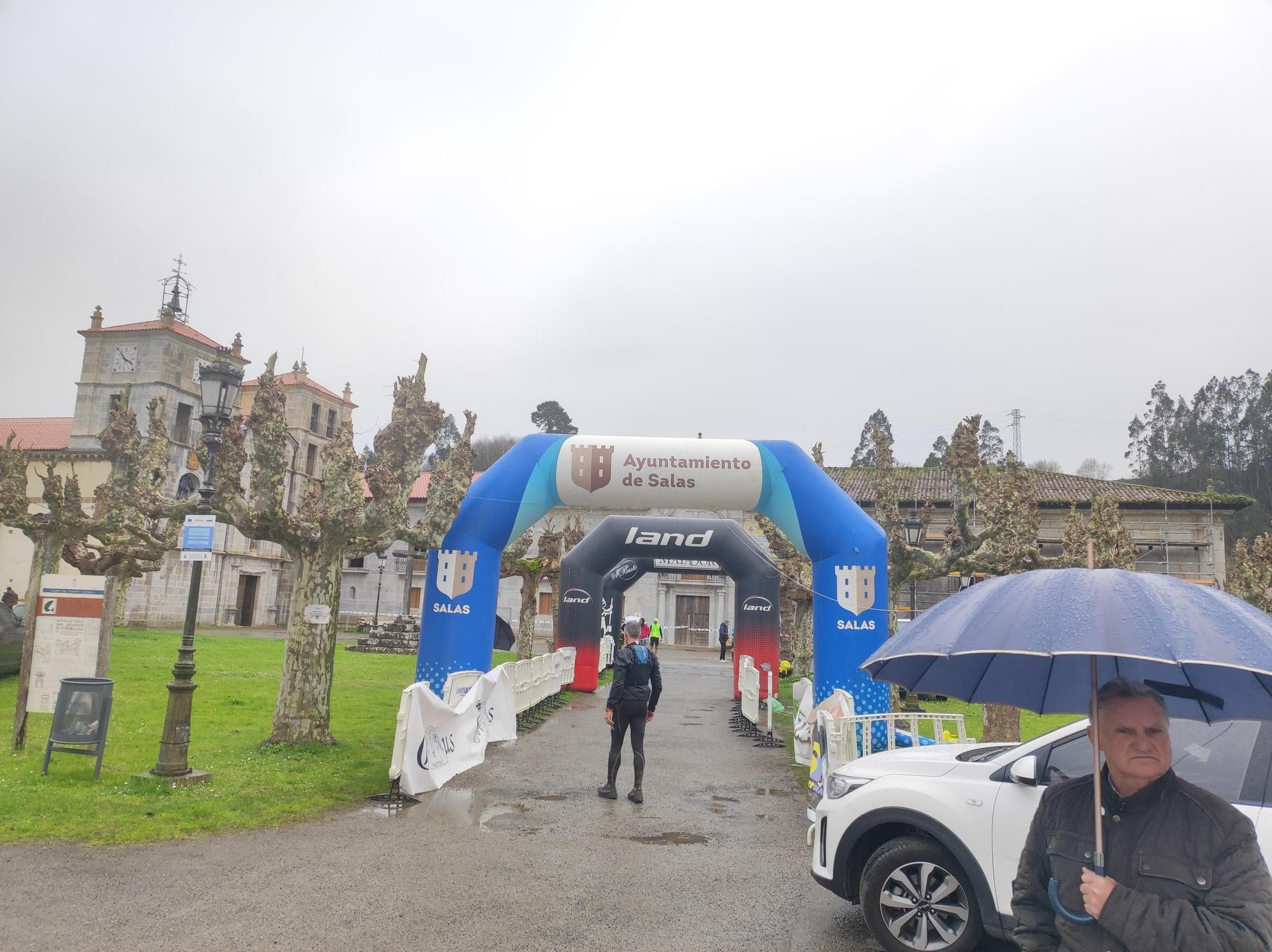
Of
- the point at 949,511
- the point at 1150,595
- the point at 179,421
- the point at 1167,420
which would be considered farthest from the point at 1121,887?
the point at 1167,420

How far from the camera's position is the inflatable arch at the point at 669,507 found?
12352mm

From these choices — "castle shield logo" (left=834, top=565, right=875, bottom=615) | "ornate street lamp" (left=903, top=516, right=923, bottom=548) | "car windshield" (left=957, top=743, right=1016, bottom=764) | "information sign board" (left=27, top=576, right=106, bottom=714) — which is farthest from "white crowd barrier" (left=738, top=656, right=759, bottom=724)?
"information sign board" (left=27, top=576, right=106, bottom=714)

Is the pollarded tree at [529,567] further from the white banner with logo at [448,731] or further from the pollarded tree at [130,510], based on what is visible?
the white banner with logo at [448,731]

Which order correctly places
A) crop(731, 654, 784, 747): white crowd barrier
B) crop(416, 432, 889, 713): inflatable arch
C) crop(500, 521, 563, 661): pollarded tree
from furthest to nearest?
crop(500, 521, 563, 661): pollarded tree, crop(731, 654, 784, 747): white crowd barrier, crop(416, 432, 889, 713): inflatable arch

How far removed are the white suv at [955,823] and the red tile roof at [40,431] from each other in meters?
42.3

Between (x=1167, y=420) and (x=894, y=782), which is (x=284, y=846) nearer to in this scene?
(x=894, y=782)

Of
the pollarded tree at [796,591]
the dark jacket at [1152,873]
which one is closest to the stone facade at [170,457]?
the pollarded tree at [796,591]

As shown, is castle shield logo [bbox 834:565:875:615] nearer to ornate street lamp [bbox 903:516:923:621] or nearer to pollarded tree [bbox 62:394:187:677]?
ornate street lamp [bbox 903:516:923:621]

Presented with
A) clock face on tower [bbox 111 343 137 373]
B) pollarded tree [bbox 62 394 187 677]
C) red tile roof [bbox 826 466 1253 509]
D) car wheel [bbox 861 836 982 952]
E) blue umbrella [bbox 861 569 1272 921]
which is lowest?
car wheel [bbox 861 836 982 952]

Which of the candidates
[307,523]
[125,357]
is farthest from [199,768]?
[125,357]

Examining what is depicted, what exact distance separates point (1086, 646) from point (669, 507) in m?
10.4

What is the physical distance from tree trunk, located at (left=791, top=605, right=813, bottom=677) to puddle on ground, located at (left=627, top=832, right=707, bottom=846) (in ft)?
58.4

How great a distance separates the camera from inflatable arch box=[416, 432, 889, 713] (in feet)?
40.5

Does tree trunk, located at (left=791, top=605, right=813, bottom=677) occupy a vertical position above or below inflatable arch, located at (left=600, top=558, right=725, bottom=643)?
below
